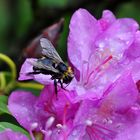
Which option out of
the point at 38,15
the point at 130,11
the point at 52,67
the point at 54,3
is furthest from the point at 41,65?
the point at 130,11

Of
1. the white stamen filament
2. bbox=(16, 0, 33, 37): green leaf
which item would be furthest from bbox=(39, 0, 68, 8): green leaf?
the white stamen filament

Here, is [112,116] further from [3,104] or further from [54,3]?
[54,3]

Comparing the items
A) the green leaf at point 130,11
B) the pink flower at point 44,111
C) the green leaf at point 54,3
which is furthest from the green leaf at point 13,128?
the green leaf at point 130,11

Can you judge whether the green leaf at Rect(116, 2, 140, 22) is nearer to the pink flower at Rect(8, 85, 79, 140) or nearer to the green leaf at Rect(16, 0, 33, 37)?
the green leaf at Rect(16, 0, 33, 37)

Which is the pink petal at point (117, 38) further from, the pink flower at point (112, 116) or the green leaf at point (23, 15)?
the green leaf at point (23, 15)

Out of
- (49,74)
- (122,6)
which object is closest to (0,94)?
(49,74)
